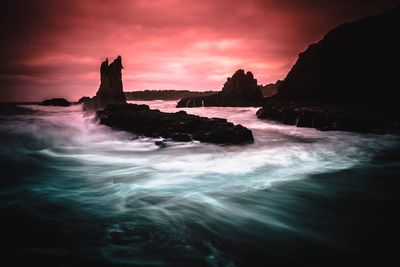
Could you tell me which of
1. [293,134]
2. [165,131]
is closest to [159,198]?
[165,131]

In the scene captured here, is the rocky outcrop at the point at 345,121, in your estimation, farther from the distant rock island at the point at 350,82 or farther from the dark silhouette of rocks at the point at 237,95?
the dark silhouette of rocks at the point at 237,95

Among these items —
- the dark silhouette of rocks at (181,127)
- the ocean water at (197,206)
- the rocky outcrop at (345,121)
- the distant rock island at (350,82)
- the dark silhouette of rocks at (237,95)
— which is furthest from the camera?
the dark silhouette of rocks at (237,95)

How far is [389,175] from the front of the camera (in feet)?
22.2

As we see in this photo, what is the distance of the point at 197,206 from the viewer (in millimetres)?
4512

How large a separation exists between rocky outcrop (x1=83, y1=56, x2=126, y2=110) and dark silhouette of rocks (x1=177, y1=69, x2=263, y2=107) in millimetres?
19022

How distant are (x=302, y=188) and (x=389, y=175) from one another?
Result: 9.81 ft

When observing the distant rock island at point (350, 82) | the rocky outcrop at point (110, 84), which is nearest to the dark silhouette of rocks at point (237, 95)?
the rocky outcrop at point (110, 84)

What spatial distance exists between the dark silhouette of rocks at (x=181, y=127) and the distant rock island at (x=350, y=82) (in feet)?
23.8

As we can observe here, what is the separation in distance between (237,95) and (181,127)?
228ft

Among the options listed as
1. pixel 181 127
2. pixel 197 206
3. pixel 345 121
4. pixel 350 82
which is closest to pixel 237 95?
pixel 350 82

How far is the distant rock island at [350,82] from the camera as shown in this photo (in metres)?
15.4

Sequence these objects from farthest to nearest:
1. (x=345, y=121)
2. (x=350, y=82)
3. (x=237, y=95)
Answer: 1. (x=237, y=95)
2. (x=350, y=82)
3. (x=345, y=121)

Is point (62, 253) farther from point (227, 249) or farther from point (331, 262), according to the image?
point (331, 262)

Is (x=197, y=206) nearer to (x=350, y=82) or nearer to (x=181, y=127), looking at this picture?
(x=181, y=127)
